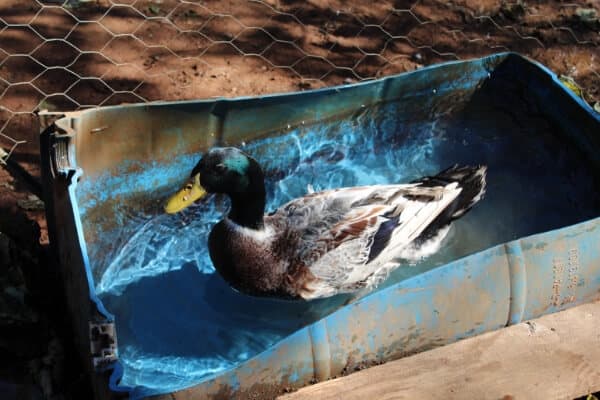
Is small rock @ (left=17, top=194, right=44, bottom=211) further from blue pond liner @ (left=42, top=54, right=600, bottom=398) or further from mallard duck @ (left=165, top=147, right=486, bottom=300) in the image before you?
mallard duck @ (left=165, top=147, right=486, bottom=300)

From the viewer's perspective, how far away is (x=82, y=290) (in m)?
2.04

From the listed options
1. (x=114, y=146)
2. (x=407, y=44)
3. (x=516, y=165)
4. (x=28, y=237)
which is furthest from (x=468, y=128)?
(x=28, y=237)

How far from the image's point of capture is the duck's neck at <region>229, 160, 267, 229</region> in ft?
8.18

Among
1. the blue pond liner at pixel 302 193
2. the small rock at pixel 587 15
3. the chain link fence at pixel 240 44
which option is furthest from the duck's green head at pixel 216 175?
the small rock at pixel 587 15

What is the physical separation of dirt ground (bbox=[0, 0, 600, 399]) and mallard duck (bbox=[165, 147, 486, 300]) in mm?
722

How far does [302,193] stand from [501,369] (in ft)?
4.39

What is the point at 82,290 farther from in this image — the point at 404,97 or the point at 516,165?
the point at 516,165

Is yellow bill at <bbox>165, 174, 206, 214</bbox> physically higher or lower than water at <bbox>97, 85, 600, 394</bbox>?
higher

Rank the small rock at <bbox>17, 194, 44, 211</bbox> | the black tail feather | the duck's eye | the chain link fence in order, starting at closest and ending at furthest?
the duck's eye → the black tail feather → the small rock at <bbox>17, 194, 44, 211</bbox> → the chain link fence

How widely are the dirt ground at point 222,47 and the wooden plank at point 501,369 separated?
1.32 m

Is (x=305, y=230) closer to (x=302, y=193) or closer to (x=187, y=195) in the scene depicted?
(x=187, y=195)

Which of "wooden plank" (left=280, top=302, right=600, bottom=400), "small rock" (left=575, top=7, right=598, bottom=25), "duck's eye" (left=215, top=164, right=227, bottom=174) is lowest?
"wooden plank" (left=280, top=302, right=600, bottom=400)

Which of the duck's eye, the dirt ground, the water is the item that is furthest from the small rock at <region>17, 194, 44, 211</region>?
the duck's eye

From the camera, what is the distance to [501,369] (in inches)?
86.4
